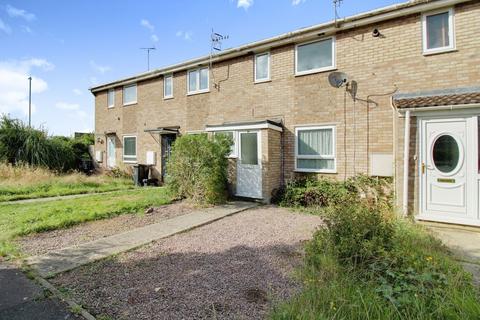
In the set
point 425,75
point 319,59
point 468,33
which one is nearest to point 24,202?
point 319,59

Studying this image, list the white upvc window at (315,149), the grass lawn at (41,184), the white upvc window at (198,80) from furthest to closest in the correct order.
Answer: the white upvc window at (198,80) → the grass lawn at (41,184) → the white upvc window at (315,149)

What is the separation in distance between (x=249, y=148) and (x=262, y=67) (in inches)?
137

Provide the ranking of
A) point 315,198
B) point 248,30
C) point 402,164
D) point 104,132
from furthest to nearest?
1. point 104,132
2. point 248,30
3. point 315,198
4. point 402,164

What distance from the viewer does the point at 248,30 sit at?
11234 millimetres

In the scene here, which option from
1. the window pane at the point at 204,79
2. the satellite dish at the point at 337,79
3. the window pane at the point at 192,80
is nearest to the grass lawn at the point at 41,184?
the window pane at the point at 192,80

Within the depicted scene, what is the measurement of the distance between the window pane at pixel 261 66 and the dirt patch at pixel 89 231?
19.4 feet

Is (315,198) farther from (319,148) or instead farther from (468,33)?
(468,33)

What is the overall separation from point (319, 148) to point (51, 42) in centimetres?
1005

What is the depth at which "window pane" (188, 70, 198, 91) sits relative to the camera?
1302 cm

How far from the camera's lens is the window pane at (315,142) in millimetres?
9305

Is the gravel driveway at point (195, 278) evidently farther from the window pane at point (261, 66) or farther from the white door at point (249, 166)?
the window pane at point (261, 66)

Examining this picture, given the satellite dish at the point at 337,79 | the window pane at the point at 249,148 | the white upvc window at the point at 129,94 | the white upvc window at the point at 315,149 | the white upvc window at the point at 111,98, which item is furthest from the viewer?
the white upvc window at the point at 111,98

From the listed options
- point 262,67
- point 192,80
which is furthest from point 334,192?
point 192,80

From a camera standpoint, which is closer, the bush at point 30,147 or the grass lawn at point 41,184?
the grass lawn at point 41,184
